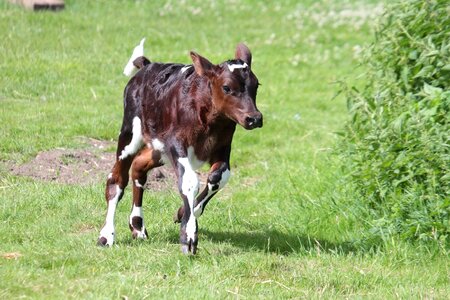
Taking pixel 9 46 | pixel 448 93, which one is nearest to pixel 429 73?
pixel 448 93

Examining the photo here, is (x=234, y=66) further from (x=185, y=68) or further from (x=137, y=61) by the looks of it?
(x=137, y=61)

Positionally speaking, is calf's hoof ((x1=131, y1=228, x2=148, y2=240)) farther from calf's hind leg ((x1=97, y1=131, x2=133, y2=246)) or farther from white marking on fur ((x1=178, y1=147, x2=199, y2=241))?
white marking on fur ((x1=178, y1=147, x2=199, y2=241))

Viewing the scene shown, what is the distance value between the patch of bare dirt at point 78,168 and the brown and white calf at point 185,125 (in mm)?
1635

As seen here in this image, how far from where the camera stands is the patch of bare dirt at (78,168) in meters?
9.87

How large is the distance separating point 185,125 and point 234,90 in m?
0.52

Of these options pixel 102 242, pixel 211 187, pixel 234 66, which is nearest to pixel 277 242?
pixel 211 187

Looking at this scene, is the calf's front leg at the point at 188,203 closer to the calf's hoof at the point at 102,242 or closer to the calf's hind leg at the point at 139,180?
the calf's hind leg at the point at 139,180

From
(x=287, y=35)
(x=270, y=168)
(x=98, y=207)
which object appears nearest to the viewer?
(x=98, y=207)

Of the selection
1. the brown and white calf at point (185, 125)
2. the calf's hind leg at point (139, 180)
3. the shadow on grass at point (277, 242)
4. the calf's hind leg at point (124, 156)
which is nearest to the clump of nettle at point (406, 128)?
the shadow on grass at point (277, 242)

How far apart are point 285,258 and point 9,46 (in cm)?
775

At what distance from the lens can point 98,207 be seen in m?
8.88

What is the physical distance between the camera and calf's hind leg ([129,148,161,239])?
26.6 feet

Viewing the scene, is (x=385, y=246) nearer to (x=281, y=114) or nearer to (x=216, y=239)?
(x=216, y=239)

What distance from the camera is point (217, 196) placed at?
1016 cm
